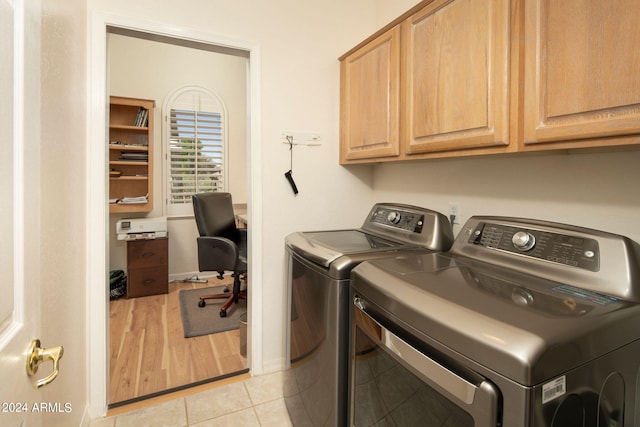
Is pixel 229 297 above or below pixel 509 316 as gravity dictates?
below

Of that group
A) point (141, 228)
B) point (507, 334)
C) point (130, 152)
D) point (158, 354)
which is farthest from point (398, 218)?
point (130, 152)

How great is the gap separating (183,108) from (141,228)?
154 centimetres

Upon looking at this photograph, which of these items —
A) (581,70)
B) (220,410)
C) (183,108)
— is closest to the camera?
(581,70)

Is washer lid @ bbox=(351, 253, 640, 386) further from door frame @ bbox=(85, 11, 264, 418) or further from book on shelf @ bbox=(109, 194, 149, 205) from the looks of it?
book on shelf @ bbox=(109, 194, 149, 205)

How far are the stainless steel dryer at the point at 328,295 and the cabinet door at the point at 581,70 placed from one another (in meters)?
0.65

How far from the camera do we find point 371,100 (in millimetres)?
1820

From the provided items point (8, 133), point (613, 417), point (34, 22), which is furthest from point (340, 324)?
point (34, 22)

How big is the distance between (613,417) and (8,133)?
4.52 feet

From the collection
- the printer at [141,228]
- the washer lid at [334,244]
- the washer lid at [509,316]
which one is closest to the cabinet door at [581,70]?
the washer lid at [509,316]

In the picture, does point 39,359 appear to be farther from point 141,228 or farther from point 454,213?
point 141,228

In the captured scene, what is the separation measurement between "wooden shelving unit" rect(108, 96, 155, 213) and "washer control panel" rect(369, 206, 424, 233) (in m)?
2.78

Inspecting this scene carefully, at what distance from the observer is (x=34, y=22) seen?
613 mm

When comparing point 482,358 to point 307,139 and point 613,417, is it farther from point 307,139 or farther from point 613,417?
point 307,139

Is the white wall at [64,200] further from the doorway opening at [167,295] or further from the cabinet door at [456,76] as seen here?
the cabinet door at [456,76]
